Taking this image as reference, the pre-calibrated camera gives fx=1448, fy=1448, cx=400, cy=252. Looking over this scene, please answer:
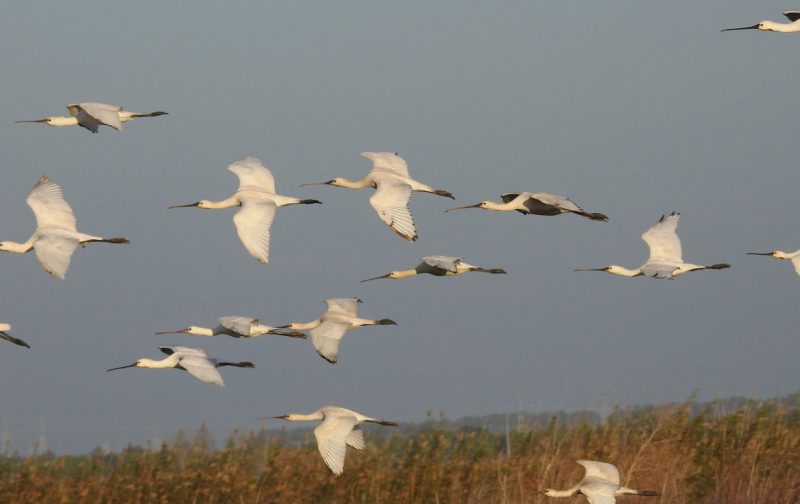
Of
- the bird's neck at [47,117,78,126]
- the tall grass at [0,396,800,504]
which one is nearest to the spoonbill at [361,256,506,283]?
the tall grass at [0,396,800,504]

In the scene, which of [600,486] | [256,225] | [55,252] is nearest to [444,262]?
[256,225]

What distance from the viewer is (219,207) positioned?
835 inches

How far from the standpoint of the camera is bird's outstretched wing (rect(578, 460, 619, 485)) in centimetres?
1627

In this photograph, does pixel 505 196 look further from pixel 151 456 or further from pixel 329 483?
pixel 151 456

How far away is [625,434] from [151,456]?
23.9 ft

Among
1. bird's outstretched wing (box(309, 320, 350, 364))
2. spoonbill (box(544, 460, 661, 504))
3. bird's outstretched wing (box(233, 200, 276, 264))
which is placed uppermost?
bird's outstretched wing (box(233, 200, 276, 264))

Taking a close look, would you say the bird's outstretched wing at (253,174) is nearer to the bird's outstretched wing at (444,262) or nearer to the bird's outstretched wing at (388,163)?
the bird's outstretched wing at (388,163)

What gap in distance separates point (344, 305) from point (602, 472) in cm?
376

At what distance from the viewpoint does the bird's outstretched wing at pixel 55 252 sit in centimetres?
1702

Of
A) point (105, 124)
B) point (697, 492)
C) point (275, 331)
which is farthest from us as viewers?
point (697, 492)

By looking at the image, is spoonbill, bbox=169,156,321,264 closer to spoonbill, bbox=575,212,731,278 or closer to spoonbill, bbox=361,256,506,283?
spoonbill, bbox=361,256,506,283

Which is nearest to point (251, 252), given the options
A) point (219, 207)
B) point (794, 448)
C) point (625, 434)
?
point (219, 207)

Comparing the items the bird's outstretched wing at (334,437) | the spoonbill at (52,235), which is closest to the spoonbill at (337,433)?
the bird's outstretched wing at (334,437)

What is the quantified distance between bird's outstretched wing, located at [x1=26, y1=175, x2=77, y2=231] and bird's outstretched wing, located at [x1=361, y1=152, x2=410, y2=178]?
4.09 meters
